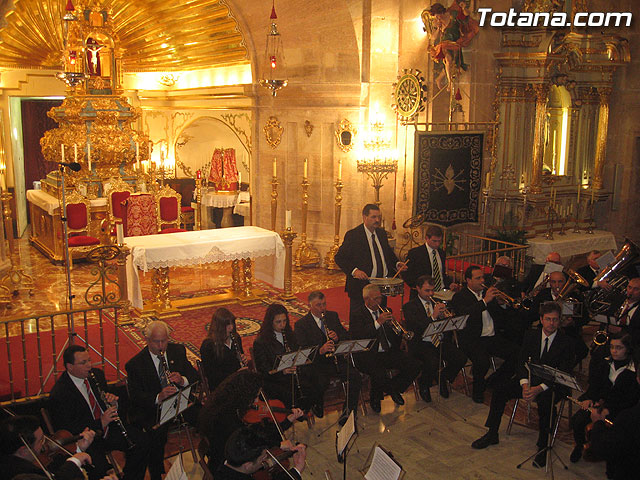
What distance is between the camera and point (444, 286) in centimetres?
820

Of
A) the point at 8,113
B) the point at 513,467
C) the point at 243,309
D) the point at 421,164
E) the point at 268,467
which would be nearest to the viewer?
the point at 268,467

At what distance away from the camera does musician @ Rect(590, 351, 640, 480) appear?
505cm

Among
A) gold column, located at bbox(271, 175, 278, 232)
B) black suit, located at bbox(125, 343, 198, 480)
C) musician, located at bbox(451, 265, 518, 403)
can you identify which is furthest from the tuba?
gold column, located at bbox(271, 175, 278, 232)

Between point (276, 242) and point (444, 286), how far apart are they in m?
2.86

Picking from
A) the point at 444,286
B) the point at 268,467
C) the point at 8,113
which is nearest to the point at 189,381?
the point at 268,467

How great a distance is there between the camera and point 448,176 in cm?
1048

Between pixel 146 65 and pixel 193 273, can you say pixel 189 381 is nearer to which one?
pixel 193 273

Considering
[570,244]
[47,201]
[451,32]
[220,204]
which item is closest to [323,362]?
[451,32]

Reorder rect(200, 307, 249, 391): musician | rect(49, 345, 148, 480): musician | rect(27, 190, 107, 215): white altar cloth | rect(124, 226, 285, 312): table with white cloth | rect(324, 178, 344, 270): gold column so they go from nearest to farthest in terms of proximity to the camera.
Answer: rect(49, 345, 148, 480): musician
rect(200, 307, 249, 391): musician
rect(124, 226, 285, 312): table with white cloth
rect(324, 178, 344, 270): gold column
rect(27, 190, 107, 215): white altar cloth

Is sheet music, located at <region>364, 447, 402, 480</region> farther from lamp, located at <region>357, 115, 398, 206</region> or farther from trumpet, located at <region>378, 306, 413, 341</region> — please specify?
lamp, located at <region>357, 115, 398, 206</region>

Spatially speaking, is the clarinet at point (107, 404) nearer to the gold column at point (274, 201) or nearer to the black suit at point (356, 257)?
the black suit at point (356, 257)

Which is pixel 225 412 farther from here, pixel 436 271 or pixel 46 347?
pixel 436 271

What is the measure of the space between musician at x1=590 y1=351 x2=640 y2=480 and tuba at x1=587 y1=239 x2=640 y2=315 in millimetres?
2336

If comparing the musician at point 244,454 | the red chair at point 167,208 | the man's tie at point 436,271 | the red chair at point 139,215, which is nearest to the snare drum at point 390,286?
the man's tie at point 436,271
